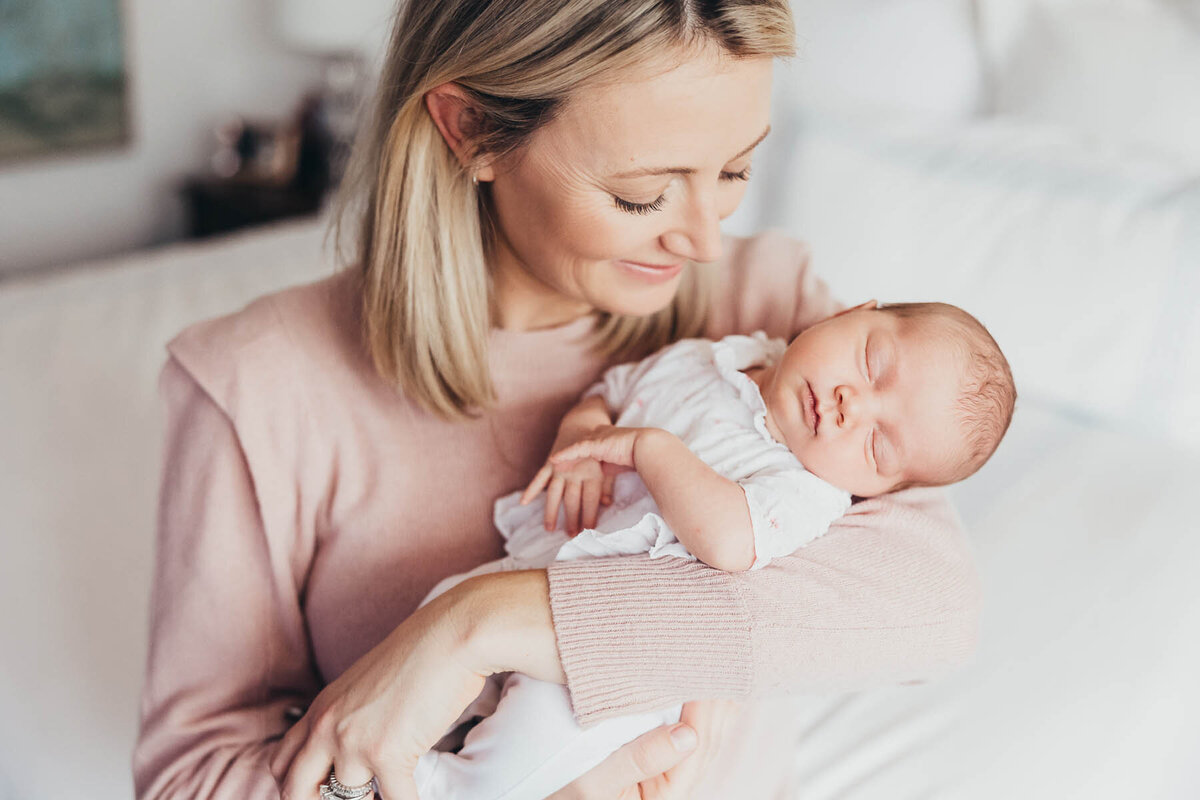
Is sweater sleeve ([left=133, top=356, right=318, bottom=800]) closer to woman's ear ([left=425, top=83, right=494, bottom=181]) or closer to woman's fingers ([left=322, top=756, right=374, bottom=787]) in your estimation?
woman's fingers ([left=322, top=756, right=374, bottom=787])

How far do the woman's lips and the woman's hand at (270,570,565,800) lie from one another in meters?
0.34

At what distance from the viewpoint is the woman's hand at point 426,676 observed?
86 cm

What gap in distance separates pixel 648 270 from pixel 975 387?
36cm

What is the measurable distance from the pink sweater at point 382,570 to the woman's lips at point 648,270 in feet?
0.63

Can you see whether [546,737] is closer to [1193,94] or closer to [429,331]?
[429,331]

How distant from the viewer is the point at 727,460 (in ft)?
3.26

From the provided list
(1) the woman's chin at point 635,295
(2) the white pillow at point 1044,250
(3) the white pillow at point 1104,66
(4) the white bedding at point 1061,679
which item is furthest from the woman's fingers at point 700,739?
(3) the white pillow at point 1104,66

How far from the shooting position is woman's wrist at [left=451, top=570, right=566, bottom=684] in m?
0.86

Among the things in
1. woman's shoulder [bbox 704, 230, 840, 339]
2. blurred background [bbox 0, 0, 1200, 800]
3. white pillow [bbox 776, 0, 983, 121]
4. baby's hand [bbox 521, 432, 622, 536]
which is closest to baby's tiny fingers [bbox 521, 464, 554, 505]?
baby's hand [bbox 521, 432, 622, 536]

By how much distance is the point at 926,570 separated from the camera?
3.22 feet

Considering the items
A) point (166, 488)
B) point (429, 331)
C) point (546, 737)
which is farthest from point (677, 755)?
point (166, 488)

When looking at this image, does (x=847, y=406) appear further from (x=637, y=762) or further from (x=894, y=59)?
(x=894, y=59)

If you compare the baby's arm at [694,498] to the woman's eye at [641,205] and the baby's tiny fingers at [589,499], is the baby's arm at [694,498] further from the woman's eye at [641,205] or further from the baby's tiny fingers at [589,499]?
the woman's eye at [641,205]

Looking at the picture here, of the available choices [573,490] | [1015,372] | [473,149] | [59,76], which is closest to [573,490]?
[573,490]
